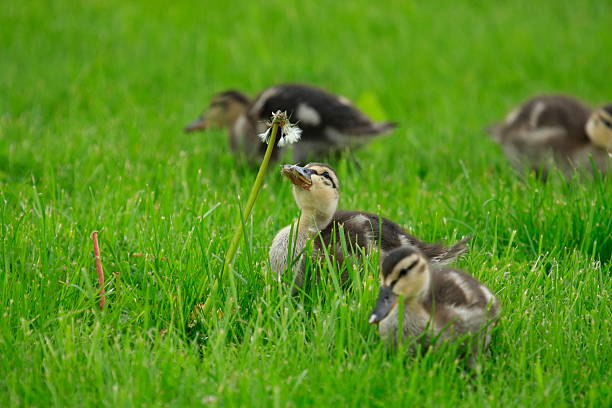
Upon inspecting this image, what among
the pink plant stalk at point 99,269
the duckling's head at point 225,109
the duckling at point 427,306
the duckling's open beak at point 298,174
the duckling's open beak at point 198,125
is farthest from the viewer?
the duckling's head at point 225,109

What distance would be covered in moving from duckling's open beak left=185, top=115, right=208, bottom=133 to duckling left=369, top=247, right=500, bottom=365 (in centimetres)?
384

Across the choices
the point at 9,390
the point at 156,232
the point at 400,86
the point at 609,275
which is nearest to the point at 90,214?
the point at 156,232

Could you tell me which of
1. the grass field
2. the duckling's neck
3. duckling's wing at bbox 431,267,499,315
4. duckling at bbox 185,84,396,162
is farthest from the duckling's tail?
duckling at bbox 185,84,396,162

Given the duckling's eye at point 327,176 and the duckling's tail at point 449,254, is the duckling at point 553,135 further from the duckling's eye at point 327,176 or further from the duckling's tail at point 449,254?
the duckling's eye at point 327,176

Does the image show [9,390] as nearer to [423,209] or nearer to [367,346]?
[367,346]

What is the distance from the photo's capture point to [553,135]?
638cm

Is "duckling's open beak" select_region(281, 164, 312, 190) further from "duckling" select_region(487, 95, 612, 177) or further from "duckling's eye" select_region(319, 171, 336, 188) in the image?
"duckling" select_region(487, 95, 612, 177)

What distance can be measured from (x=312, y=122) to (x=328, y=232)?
2378 mm

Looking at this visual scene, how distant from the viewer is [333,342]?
2.96 meters

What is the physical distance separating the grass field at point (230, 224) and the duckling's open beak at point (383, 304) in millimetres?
132

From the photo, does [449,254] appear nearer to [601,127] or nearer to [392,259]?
[392,259]

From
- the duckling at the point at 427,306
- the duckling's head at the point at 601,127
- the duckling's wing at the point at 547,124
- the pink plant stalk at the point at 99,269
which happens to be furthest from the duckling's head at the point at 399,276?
the duckling's wing at the point at 547,124

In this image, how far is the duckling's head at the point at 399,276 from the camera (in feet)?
9.30

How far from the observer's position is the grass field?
2.73 meters
